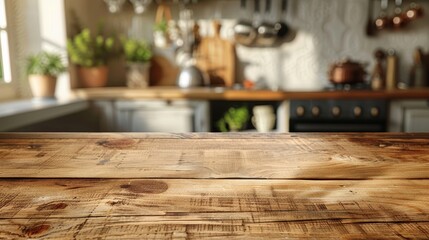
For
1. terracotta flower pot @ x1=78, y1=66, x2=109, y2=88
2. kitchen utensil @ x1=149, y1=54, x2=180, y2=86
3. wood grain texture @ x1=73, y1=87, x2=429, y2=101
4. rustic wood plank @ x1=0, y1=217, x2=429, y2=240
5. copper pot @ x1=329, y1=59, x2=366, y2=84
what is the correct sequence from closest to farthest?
rustic wood plank @ x1=0, y1=217, x2=429, y2=240
wood grain texture @ x1=73, y1=87, x2=429, y2=101
copper pot @ x1=329, y1=59, x2=366, y2=84
terracotta flower pot @ x1=78, y1=66, x2=109, y2=88
kitchen utensil @ x1=149, y1=54, x2=180, y2=86

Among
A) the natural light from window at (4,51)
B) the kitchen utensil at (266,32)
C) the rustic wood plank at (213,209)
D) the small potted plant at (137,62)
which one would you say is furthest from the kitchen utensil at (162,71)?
the rustic wood plank at (213,209)

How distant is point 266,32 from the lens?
2672mm

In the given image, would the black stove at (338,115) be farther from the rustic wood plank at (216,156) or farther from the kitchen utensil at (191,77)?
the rustic wood plank at (216,156)

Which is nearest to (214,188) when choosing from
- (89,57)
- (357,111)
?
(357,111)

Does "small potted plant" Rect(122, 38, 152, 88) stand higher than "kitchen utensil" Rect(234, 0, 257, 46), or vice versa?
"kitchen utensil" Rect(234, 0, 257, 46)

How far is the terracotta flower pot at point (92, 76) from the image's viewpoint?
2518 millimetres

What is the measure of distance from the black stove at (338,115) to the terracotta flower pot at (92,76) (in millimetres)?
1207

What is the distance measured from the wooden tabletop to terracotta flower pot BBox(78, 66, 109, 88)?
1.75 metres

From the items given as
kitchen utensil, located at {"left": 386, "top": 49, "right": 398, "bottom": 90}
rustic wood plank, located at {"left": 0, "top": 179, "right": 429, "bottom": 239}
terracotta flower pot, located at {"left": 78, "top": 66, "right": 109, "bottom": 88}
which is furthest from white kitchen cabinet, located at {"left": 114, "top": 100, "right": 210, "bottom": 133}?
rustic wood plank, located at {"left": 0, "top": 179, "right": 429, "bottom": 239}

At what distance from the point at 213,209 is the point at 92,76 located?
2252mm

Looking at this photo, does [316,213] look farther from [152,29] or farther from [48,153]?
[152,29]

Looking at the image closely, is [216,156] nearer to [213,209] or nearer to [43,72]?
[213,209]

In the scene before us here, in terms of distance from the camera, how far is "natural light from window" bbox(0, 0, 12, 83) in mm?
Result: 2232

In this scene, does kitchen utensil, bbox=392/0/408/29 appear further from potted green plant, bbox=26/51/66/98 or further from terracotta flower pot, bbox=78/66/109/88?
potted green plant, bbox=26/51/66/98
